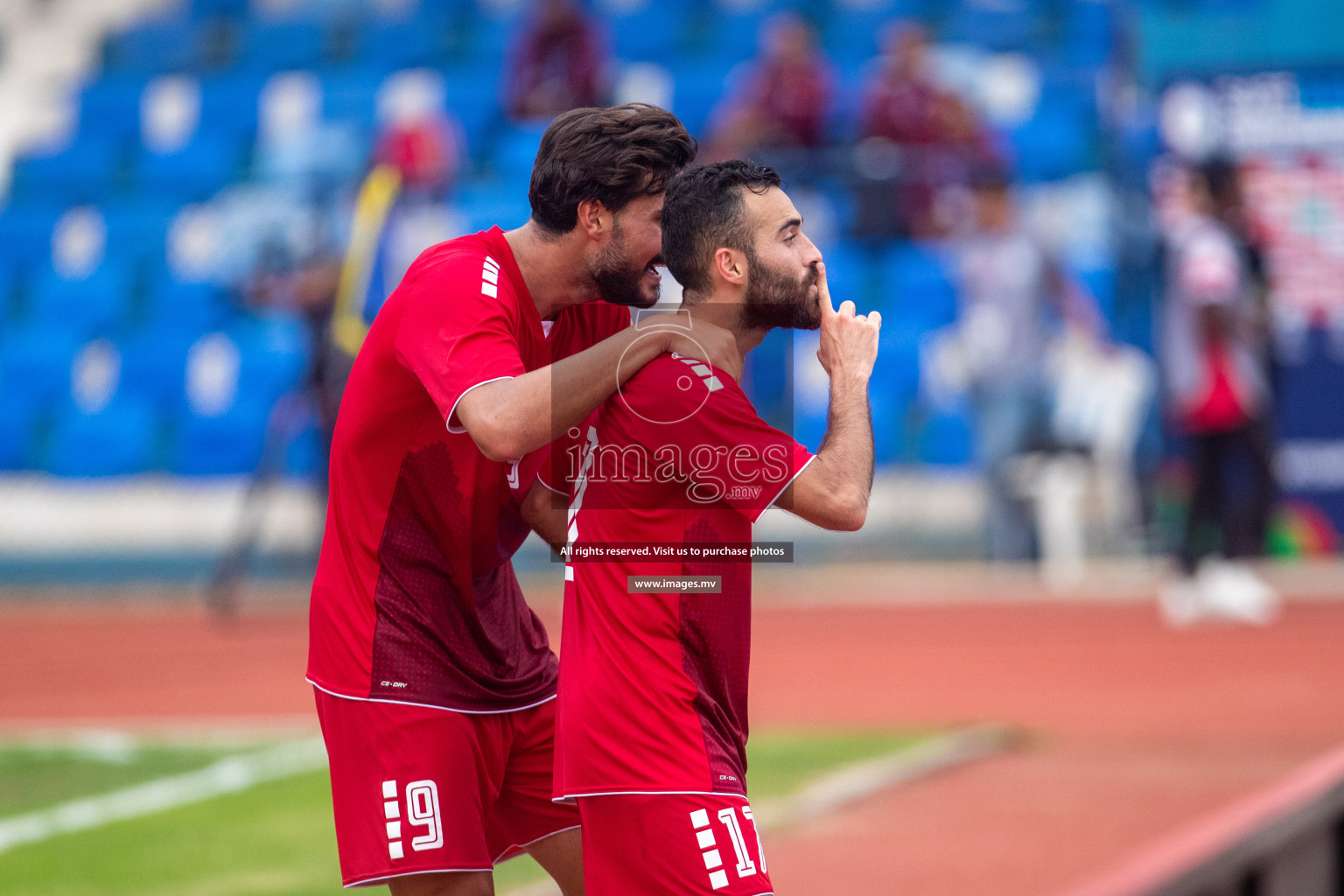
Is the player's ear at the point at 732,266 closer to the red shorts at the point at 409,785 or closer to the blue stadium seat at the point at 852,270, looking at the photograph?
the red shorts at the point at 409,785

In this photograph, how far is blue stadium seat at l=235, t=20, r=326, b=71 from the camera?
20.7m

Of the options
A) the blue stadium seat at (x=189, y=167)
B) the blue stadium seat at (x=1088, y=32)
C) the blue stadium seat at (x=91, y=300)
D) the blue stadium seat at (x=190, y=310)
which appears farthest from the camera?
the blue stadium seat at (x=189, y=167)

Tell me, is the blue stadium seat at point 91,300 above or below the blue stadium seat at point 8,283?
below

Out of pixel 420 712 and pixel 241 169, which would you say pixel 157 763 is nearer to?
pixel 420 712

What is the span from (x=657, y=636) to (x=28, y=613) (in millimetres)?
12138

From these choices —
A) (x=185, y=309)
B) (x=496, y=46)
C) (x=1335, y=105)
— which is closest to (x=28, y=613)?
(x=185, y=309)

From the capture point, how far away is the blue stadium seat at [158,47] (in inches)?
833

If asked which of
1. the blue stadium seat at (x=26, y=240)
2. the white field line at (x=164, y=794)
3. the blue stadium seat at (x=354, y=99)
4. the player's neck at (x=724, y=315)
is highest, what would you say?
the blue stadium seat at (x=354, y=99)

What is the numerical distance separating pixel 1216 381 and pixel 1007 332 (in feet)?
7.34

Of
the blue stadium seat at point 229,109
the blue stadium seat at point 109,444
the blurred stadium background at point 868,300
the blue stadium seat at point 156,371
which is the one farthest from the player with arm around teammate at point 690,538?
the blue stadium seat at point 229,109

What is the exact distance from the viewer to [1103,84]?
14766mm

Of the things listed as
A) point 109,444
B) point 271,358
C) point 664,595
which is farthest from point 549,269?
point 109,444

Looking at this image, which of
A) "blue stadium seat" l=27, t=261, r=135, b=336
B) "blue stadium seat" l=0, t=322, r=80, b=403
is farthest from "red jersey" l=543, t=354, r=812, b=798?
"blue stadium seat" l=27, t=261, r=135, b=336

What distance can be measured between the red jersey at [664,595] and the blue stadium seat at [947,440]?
10944 mm
